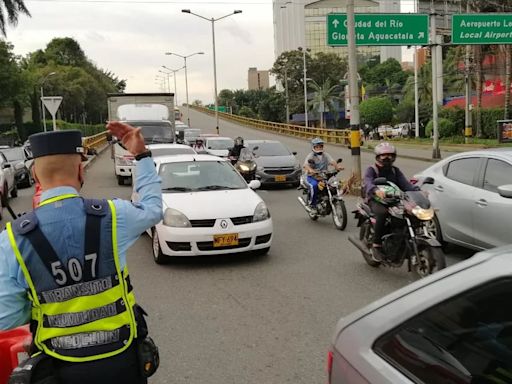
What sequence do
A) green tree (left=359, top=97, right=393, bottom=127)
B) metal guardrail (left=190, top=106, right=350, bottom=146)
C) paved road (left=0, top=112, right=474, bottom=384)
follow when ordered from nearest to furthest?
paved road (left=0, top=112, right=474, bottom=384) → metal guardrail (left=190, top=106, right=350, bottom=146) → green tree (left=359, top=97, right=393, bottom=127)

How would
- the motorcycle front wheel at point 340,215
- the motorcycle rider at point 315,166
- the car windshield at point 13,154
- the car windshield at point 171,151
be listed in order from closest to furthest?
the motorcycle front wheel at point 340,215, the motorcycle rider at point 315,166, the car windshield at point 171,151, the car windshield at point 13,154

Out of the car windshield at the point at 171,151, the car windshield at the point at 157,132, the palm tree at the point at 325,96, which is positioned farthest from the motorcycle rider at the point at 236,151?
the palm tree at the point at 325,96

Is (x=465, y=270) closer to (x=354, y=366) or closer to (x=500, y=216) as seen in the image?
(x=354, y=366)

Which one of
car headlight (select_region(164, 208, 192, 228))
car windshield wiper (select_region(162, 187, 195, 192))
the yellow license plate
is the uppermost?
car windshield wiper (select_region(162, 187, 195, 192))

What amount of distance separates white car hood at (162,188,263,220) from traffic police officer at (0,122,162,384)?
5.42m

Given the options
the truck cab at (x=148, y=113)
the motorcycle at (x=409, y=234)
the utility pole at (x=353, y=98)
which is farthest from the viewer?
the truck cab at (x=148, y=113)

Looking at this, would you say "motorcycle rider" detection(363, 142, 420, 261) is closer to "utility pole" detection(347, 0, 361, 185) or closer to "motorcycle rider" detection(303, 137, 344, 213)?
"motorcycle rider" detection(303, 137, 344, 213)

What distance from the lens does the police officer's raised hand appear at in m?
2.63

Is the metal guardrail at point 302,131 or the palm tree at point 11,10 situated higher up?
the palm tree at point 11,10

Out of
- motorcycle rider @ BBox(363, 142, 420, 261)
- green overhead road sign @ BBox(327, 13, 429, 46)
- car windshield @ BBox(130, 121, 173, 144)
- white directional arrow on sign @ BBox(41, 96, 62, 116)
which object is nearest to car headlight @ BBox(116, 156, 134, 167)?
car windshield @ BBox(130, 121, 173, 144)

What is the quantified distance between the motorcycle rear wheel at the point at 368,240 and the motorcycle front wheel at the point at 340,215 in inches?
99.0

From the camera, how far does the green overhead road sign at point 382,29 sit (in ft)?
56.7

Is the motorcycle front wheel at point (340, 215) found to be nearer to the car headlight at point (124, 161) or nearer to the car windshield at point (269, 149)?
the car windshield at point (269, 149)

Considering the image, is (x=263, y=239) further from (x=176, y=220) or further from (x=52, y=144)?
(x=52, y=144)
